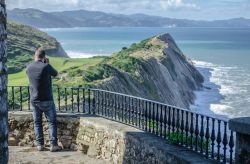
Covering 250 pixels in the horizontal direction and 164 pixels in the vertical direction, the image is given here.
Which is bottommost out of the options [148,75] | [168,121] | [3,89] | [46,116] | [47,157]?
[148,75]

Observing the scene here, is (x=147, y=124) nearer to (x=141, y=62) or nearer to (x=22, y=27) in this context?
(x=141, y=62)

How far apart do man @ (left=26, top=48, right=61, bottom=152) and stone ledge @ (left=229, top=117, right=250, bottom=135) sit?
5.39 metres

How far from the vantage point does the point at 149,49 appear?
51.8 meters

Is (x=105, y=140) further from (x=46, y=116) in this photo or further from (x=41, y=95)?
(x=41, y=95)

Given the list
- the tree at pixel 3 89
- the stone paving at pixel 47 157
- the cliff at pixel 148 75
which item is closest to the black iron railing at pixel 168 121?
the stone paving at pixel 47 157

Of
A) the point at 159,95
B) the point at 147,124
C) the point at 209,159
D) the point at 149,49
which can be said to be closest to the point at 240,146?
the point at 209,159

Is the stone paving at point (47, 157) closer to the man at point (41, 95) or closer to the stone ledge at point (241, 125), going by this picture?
the man at point (41, 95)

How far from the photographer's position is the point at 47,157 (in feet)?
41.1

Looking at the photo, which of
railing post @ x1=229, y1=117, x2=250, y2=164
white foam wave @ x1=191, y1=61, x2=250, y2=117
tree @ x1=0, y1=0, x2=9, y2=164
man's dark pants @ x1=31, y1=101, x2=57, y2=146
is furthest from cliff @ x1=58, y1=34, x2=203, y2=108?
tree @ x1=0, y1=0, x2=9, y2=164

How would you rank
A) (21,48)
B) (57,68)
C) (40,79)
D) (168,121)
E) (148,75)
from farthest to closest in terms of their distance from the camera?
1. (21,48)
2. (57,68)
3. (148,75)
4. (40,79)
5. (168,121)

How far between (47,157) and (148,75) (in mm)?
26868

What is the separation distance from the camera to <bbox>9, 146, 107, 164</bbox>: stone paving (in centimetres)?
1229

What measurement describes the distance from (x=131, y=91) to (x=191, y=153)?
2235cm

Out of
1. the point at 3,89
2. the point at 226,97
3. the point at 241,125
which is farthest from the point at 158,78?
the point at 3,89
